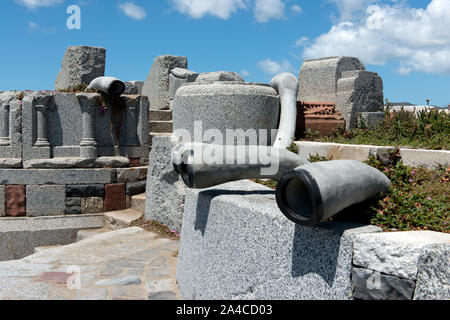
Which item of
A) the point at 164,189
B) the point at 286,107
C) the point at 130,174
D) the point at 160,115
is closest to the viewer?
the point at 286,107

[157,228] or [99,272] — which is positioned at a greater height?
[157,228]

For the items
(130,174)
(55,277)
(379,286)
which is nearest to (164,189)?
(130,174)

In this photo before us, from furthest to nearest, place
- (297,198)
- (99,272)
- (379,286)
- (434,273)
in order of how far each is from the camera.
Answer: (99,272), (297,198), (379,286), (434,273)

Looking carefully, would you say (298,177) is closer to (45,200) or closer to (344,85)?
(344,85)

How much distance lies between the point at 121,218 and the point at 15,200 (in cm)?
191

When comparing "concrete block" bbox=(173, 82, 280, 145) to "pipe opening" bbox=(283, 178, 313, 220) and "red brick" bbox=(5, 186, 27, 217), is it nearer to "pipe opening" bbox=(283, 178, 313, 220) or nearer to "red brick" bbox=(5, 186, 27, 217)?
"pipe opening" bbox=(283, 178, 313, 220)

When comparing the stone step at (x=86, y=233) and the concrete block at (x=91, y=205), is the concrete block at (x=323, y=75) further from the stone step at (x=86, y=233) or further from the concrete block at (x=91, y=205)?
the stone step at (x=86, y=233)

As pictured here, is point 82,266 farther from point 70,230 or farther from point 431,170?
point 431,170

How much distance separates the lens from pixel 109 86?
6988 mm

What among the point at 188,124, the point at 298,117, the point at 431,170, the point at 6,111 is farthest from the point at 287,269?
the point at 6,111

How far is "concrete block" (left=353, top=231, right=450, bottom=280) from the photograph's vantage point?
1762 mm

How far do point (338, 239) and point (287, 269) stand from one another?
1.32 ft

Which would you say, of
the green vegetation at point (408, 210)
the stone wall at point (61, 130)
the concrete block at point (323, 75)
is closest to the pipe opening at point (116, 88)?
the stone wall at point (61, 130)

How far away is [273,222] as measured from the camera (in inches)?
95.9
